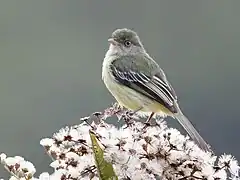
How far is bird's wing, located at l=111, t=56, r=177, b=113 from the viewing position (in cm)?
371

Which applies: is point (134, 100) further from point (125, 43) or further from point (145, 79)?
point (125, 43)

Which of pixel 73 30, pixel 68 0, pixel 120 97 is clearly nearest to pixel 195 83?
pixel 73 30

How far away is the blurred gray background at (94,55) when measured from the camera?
1193cm

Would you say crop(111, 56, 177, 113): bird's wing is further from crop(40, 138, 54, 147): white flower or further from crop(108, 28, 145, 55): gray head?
crop(40, 138, 54, 147): white flower

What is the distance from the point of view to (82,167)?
195 centimetres

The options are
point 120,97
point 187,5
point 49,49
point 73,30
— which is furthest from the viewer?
point 187,5

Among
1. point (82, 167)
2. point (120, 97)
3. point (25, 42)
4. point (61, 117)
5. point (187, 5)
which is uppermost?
point (187, 5)

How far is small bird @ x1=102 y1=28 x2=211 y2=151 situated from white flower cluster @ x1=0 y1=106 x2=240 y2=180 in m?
1.19

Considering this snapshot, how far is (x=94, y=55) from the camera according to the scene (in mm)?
16094

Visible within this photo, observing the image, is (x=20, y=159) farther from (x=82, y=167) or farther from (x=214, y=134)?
(x=214, y=134)

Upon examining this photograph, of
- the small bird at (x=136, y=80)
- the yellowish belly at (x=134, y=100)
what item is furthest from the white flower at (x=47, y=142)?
the yellowish belly at (x=134, y=100)

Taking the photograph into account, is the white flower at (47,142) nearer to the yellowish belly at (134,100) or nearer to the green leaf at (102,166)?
the green leaf at (102,166)

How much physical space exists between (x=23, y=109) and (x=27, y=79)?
6.09 feet

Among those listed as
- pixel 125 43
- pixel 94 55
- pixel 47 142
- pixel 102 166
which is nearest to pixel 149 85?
pixel 125 43
